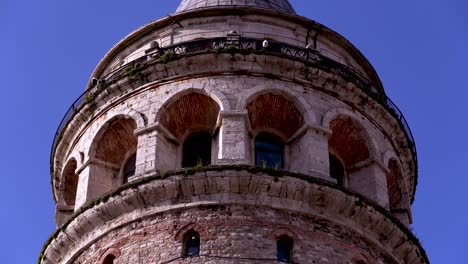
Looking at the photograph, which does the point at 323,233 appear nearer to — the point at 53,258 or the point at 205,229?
the point at 205,229

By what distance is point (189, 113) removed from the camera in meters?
25.9

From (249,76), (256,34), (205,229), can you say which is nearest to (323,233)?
(205,229)

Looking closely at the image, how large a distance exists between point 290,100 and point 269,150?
3.78 ft

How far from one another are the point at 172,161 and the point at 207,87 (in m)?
1.82

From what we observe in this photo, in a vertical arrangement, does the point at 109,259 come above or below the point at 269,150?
below

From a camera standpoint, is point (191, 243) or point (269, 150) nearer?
point (191, 243)

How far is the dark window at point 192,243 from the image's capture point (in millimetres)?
22562

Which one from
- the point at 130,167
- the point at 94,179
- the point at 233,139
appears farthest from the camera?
the point at 130,167

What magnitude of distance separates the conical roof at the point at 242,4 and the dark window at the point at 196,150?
3936 mm

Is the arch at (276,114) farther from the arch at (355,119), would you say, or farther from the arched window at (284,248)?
the arched window at (284,248)

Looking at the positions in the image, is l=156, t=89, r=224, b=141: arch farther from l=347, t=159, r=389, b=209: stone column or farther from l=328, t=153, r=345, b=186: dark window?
l=347, t=159, r=389, b=209: stone column

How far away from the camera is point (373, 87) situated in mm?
28094

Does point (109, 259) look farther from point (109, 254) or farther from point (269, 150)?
point (269, 150)

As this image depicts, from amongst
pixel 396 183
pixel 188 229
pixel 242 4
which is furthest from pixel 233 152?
pixel 242 4
